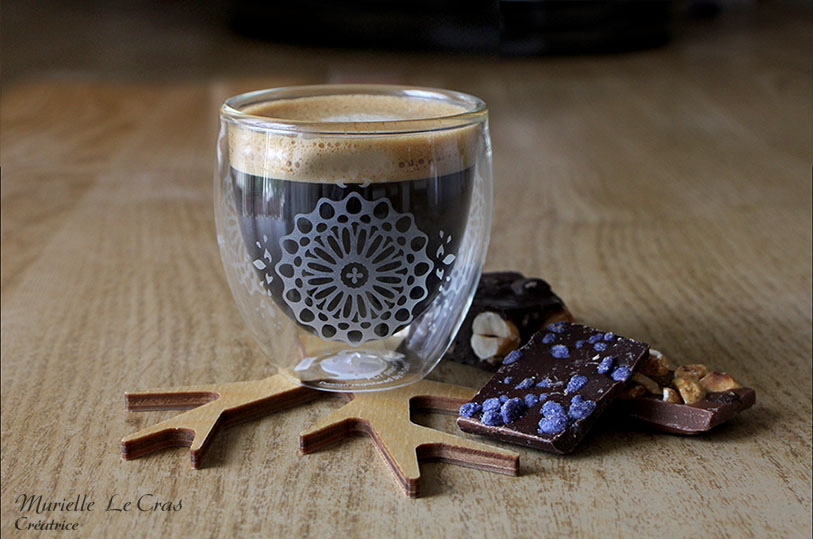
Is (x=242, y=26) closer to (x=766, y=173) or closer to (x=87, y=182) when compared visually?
(x=87, y=182)

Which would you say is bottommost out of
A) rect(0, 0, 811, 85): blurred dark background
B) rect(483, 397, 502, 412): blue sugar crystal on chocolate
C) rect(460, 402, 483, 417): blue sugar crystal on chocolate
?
rect(0, 0, 811, 85): blurred dark background

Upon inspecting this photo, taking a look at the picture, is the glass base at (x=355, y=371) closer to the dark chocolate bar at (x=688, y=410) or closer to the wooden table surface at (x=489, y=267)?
the wooden table surface at (x=489, y=267)

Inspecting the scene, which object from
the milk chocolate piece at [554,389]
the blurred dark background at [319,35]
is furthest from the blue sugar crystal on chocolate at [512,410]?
the blurred dark background at [319,35]

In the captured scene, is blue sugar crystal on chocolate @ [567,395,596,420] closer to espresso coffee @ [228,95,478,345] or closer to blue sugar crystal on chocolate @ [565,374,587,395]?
blue sugar crystal on chocolate @ [565,374,587,395]

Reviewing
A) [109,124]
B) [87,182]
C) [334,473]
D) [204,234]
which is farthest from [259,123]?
[109,124]

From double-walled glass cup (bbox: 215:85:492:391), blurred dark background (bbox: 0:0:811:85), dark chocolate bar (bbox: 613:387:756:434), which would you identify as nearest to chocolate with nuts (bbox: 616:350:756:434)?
dark chocolate bar (bbox: 613:387:756:434)

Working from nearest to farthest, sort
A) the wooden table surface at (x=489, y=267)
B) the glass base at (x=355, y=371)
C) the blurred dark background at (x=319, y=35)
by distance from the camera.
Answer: the wooden table surface at (x=489, y=267) < the glass base at (x=355, y=371) < the blurred dark background at (x=319, y=35)

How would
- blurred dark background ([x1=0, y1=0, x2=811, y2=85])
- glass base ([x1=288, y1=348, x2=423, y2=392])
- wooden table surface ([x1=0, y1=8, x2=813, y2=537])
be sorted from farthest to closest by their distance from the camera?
1. blurred dark background ([x1=0, y1=0, x2=811, y2=85])
2. glass base ([x1=288, y1=348, x2=423, y2=392])
3. wooden table surface ([x1=0, y1=8, x2=813, y2=537])
